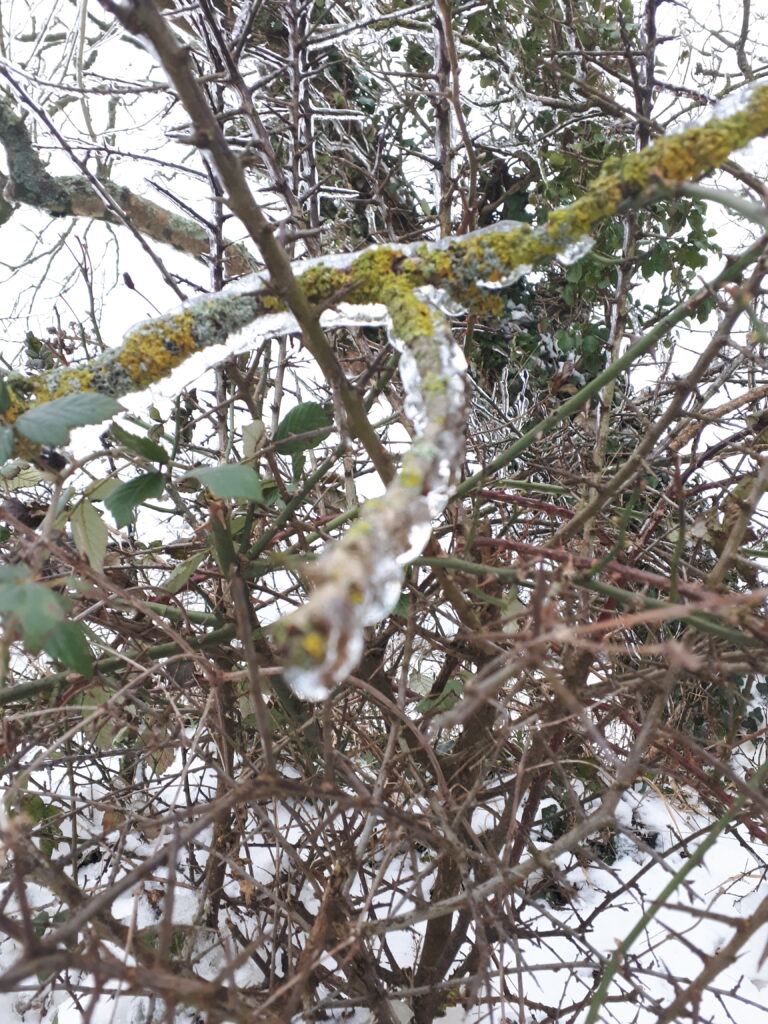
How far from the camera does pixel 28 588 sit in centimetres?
43

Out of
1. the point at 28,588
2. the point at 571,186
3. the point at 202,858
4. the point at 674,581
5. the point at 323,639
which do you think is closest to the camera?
the point at 323,639

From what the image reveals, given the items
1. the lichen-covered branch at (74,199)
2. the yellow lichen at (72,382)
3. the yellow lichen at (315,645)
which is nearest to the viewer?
the yellow lichen at (315,645)

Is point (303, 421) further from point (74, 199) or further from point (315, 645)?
point (74, 199)

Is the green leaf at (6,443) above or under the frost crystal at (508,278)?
under

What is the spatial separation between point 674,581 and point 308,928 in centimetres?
46

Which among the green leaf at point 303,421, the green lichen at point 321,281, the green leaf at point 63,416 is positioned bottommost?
the green leaf at point 63,416

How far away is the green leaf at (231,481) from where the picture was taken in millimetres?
492

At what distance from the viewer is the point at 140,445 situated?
634 millimetres

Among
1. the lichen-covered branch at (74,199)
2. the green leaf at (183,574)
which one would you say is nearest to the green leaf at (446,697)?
the green leaf at (183,574)

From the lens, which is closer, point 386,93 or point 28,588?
point 28,588

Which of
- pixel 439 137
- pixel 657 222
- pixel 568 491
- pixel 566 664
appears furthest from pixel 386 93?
pixel 566 664

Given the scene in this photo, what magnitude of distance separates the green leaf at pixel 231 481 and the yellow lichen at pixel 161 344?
0.07 metres

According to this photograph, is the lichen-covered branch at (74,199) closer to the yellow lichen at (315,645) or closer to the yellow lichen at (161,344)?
the yellow lichen at (161,344)

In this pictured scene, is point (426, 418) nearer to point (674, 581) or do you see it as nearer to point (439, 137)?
point (674, 581)
